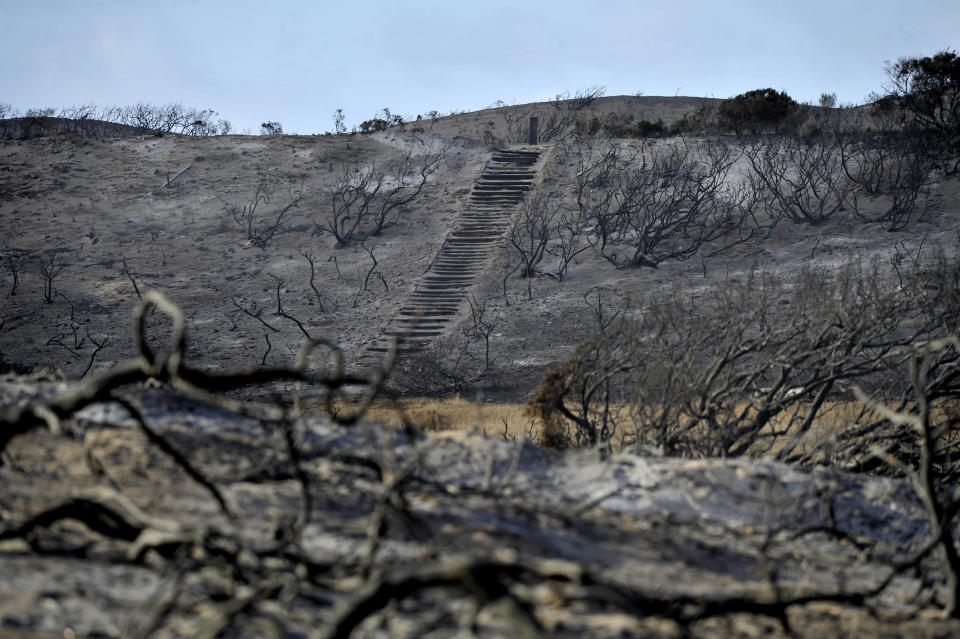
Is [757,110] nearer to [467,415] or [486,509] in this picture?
[467,415]

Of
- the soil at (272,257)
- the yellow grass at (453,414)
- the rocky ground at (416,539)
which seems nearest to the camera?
the rocky ground at (416,539)

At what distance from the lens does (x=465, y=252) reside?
78.0ft

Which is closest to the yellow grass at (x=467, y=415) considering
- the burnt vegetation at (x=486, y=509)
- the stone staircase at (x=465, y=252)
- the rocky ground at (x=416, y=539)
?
the burnt vegetation at (x=486, y=509)

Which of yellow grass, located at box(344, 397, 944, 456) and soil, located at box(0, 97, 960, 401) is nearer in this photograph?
yellow grass, located at box(344, 397, 944, 456)

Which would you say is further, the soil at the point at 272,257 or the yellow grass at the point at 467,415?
the soil at the point at 272,257

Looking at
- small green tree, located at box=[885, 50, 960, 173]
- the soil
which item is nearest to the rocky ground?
the soil

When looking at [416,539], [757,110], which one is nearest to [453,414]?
[416,539]

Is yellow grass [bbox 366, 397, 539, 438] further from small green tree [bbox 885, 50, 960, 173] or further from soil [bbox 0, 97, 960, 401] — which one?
small green tree [bbox 885, 50, 960, 173]

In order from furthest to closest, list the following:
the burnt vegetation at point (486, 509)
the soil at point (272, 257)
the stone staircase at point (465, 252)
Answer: the stone staircase at point (465, 252) → the soil at point (272, 257) → the burnt vegetation at point (486, 509)

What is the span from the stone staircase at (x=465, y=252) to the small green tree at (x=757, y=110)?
6.83 metres

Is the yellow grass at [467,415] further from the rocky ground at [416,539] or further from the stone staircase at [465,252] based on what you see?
the rocky ground at [416,539]

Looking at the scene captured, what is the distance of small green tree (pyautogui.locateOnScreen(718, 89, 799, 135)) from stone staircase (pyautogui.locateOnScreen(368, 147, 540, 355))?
6828 millimetres

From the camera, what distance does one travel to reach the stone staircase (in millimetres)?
19750

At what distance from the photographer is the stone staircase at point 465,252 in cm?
1975
